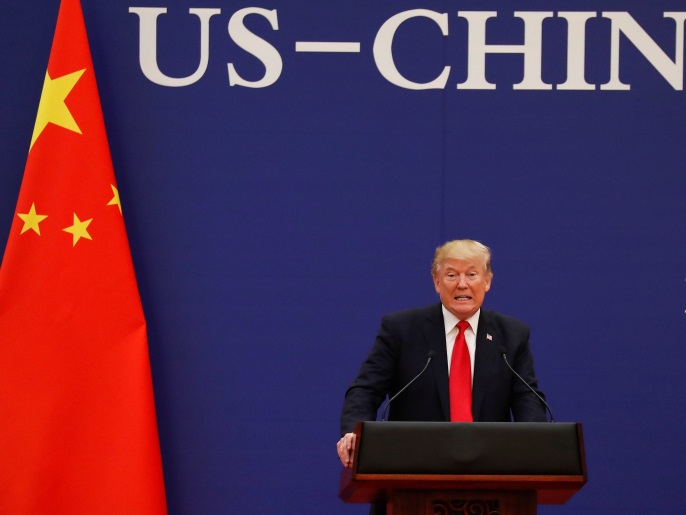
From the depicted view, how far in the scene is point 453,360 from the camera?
9.49 feet

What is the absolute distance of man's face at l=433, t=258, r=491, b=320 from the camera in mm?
2920

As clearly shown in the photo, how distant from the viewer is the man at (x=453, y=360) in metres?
2.84

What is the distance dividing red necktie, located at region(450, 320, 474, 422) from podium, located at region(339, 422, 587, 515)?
1.61 feet

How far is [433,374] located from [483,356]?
0.52 feet

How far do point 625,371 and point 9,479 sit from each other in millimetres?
2503

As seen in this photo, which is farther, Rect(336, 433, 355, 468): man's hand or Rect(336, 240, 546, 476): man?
Rect(336, 240, 546, 476): man

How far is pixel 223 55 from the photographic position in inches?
165

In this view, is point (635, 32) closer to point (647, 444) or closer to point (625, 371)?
point (625, 371)

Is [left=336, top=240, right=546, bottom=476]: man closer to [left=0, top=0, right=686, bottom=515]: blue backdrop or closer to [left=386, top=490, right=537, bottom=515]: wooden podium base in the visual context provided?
[left=386, top=490, right=537, bottom=515]: wooden podium base

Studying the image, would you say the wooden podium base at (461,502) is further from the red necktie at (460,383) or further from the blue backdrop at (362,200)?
the blue backdrop at (362,200)

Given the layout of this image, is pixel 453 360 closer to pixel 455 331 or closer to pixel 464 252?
pixel 455 331

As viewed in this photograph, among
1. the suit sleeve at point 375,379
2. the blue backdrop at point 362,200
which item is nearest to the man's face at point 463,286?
the suit sleeve at point 375,379

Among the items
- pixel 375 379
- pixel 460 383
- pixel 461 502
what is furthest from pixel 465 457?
pixel 375 379

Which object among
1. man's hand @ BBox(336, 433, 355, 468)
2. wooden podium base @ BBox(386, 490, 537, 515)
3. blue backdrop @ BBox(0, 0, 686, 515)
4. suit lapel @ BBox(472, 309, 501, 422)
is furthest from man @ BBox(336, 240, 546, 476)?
blue backdrop @ BBox(0, 0, 686, 515)
